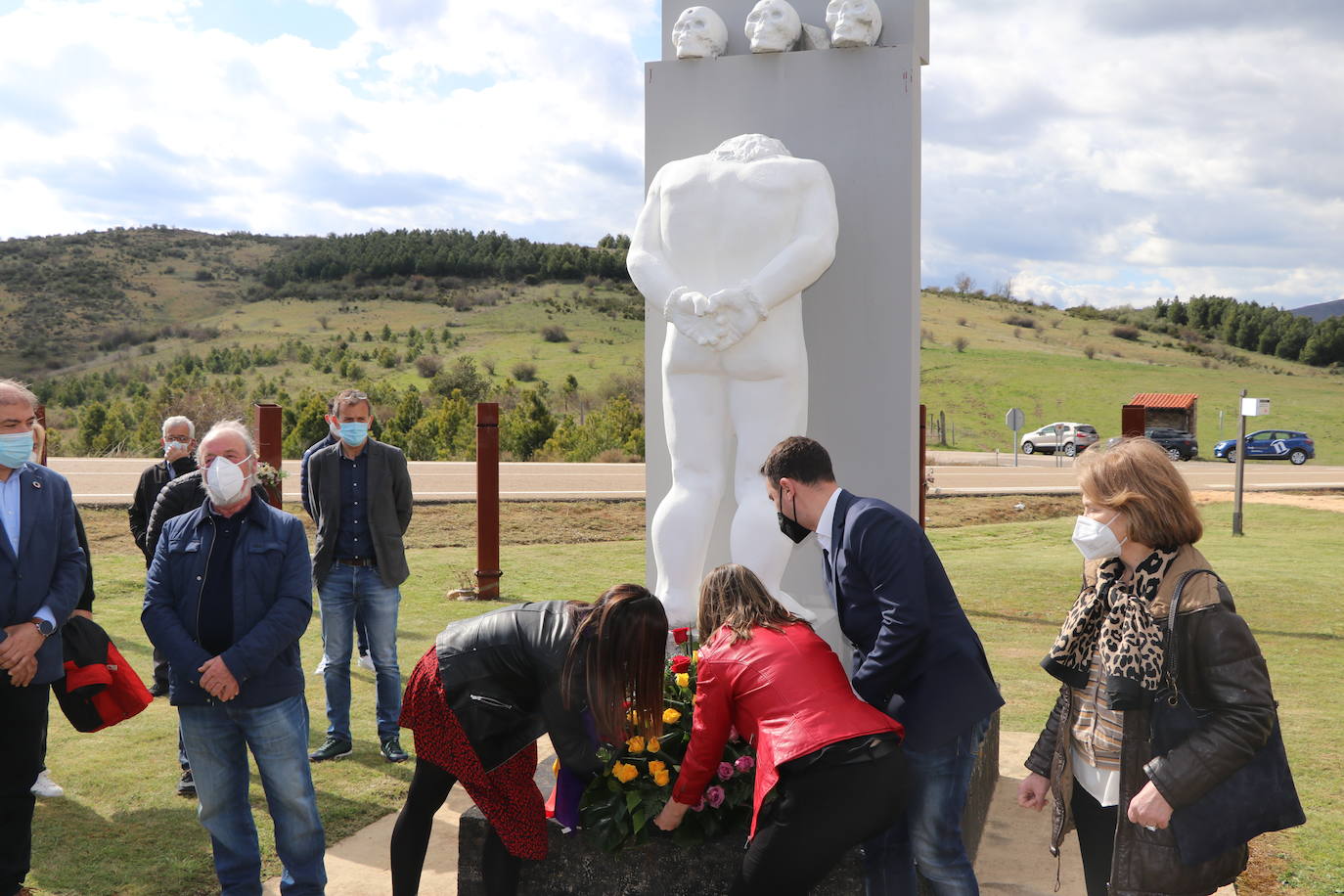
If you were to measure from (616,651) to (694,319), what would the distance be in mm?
2051

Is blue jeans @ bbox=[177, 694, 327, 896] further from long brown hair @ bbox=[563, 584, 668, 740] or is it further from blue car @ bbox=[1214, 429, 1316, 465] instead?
blue car @ bbox=[1214, 429, 1316, 465]

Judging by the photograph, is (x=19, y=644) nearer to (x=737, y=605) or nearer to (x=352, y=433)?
(x=352, y=433)

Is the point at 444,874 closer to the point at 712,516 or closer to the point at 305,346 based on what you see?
the point at 712,516

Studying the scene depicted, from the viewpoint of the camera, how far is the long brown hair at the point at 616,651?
9.46ft

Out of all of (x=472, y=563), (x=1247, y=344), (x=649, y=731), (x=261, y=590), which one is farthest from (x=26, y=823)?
(x=1247, y=344)

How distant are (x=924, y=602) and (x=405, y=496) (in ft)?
11.4

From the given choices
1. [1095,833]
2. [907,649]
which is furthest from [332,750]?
[1095,833]

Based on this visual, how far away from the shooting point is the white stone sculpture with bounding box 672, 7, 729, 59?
5180mm

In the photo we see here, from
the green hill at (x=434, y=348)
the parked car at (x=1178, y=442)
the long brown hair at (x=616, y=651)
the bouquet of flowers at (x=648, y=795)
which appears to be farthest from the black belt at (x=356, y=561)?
the parked car at (x=1178, y=442)

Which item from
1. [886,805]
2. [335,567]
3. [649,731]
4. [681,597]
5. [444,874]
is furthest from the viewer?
[335,567]

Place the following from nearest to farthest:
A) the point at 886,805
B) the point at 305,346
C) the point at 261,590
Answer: the point at 886,805 → the point at 261,590 → the point at 305,346

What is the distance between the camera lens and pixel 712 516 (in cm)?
480

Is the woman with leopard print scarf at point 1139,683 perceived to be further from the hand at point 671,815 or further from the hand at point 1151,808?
the hand at point 671,815

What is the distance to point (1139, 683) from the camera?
2648 millimetres
